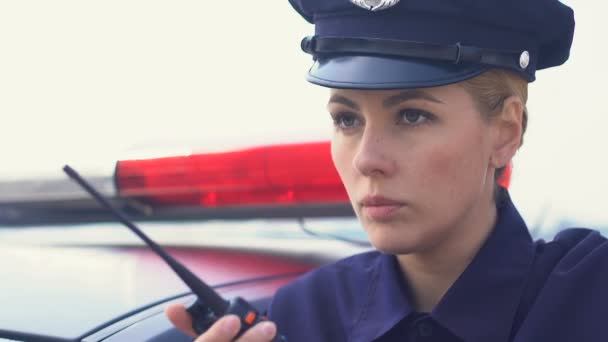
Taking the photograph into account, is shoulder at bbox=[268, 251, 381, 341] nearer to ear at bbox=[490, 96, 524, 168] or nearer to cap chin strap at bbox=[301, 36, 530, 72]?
ear at bbox=[490, 96, 524, 168]

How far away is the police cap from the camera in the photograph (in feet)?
4.79

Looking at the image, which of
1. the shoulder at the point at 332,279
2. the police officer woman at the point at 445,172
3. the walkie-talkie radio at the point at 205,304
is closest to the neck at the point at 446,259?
the police officer woman at the point at 445,172

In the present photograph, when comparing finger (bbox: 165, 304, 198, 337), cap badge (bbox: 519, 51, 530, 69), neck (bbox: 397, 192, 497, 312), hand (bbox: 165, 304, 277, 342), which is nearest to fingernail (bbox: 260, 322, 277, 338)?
hand (bbox: 165, 304, 277, 342)

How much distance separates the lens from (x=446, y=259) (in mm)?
1576

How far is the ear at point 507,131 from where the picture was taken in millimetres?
1547

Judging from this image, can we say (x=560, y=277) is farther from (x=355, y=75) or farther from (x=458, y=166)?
(x=355, y=75)

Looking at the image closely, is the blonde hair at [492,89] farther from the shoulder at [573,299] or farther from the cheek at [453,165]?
the shoulder at [573,299]

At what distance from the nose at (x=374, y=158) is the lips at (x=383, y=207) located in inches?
1.6

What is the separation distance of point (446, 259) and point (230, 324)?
48cm

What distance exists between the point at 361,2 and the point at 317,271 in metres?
0.52

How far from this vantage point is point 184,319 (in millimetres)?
1347

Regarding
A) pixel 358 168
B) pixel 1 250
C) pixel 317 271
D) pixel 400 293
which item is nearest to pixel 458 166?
pixel 358 168

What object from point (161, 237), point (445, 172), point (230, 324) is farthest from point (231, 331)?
point (161, 237)

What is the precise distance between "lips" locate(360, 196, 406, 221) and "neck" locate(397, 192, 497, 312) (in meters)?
0.15
